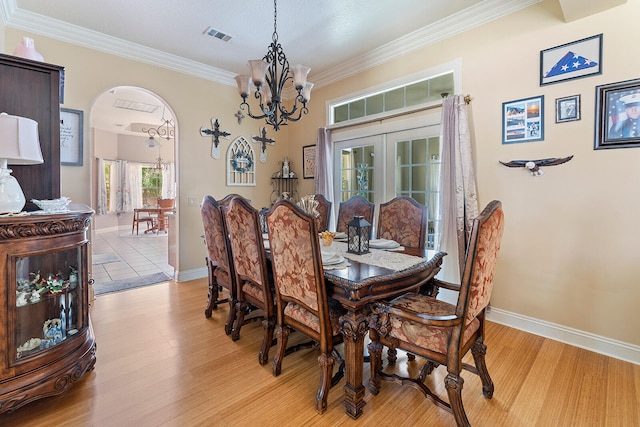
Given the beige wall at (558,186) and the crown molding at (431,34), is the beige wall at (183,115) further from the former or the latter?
the beige wall at (558,186)

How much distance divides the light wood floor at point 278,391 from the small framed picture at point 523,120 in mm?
1748

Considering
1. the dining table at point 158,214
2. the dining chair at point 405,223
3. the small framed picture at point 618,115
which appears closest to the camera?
the small framed picture at point 618,115

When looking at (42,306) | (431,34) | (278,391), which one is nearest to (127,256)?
(42,306)

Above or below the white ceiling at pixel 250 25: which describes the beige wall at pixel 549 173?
below

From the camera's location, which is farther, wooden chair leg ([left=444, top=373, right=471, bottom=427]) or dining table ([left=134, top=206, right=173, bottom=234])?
dining table ([left=134, top=206, right=173, bottom=234])

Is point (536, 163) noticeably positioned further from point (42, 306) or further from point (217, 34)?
point (42, 306)

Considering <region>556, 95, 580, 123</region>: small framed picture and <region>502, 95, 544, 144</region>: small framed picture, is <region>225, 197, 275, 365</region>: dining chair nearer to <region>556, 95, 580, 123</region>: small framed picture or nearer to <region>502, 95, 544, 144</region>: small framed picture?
<region>502, 95, 544, 144</region>: small framed picture

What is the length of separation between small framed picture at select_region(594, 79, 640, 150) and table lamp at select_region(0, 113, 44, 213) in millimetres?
3799

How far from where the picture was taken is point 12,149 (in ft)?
5.08

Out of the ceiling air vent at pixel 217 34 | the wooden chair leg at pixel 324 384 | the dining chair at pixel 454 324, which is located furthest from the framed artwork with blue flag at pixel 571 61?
the ceiling air vent at pixel 217 34

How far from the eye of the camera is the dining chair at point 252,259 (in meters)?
2.02

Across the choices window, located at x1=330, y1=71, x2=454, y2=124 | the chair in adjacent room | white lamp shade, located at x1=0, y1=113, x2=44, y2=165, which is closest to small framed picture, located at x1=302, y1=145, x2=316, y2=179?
window, located at x1=330, y1=71, x2=454, y2=124

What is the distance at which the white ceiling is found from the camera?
2.72 metres

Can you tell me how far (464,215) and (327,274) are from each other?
1.85m
